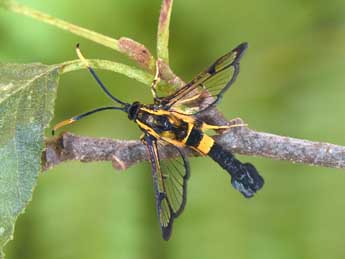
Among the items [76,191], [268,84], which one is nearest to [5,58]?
[76,191]

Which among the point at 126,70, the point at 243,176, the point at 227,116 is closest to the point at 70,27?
the point at 126,70

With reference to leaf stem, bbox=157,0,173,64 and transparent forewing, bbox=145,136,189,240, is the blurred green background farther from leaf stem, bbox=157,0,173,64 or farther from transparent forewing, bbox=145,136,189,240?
leaf stem, bbox=157,0,173,64

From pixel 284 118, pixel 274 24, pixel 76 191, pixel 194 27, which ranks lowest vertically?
pixel 76 191

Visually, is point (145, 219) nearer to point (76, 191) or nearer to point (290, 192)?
point (76, 191)

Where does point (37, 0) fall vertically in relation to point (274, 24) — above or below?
below

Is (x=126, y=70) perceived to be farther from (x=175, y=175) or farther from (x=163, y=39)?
(x=175, y=175)

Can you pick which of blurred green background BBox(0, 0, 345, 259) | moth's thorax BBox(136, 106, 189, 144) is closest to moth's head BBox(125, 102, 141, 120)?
moth's thorax BBox(136, 106, 189, 144)
